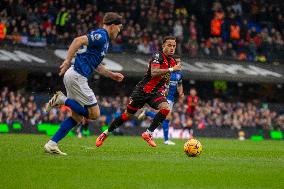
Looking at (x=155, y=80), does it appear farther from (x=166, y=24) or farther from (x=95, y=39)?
(x=166, y=24)

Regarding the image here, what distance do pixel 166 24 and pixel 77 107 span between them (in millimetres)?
23186

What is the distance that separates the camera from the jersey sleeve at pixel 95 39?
41.6 feet

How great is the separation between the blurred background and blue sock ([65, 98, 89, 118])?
42.7 feet

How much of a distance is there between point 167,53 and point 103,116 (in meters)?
A: 14.4

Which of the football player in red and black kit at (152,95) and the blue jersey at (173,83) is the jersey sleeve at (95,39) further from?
the blue jersey at (173,83)

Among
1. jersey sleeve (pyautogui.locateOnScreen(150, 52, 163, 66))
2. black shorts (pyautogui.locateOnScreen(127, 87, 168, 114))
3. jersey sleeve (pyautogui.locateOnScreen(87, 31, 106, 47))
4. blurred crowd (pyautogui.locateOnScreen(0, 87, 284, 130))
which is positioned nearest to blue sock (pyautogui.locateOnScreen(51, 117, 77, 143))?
jersey sleeve (pyautogui.locateOnScreen(87, 31, 106, 47))

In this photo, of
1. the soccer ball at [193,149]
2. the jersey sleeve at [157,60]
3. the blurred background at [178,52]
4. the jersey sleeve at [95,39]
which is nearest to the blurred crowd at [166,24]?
the blurred background at [178,52]

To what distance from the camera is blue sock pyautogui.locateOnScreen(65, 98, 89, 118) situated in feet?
42.2

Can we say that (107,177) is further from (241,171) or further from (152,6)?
(152,6)

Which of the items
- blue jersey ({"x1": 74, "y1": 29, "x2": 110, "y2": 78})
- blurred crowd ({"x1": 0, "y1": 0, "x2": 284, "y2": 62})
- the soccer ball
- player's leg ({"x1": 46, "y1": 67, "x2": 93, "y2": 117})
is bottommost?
blurred crowd ({"x1": 0, "y1": 0, "x2": 284, "y2": 62})

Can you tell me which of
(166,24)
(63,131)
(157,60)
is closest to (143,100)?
(157,60)

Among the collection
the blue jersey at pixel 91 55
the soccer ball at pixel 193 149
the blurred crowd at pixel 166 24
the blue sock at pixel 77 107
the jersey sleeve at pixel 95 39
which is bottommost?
the blurred crowd at pixel 166 24

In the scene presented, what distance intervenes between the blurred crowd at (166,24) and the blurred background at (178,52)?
5cm

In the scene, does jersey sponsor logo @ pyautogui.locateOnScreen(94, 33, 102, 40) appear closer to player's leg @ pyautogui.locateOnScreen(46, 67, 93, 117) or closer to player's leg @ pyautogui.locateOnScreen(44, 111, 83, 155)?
player's leg @ pyautogui.locateOnScreen(46, 67, 93, 117)
